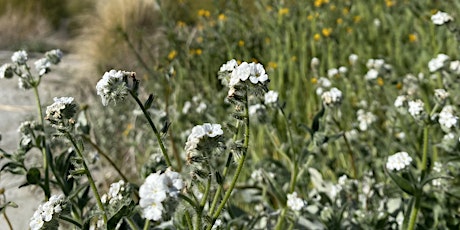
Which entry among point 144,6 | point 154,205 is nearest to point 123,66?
point 144,6

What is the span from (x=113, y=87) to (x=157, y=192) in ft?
0.99

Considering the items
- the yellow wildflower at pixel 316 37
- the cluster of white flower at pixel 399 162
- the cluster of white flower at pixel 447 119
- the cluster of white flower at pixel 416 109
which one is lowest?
the cluster of white flower at pixel 399 162

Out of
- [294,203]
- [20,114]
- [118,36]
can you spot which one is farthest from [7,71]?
[118,36]

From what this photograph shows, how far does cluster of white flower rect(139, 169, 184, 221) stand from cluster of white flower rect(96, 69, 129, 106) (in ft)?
0.82

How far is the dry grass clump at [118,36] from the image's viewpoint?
16.2 ft

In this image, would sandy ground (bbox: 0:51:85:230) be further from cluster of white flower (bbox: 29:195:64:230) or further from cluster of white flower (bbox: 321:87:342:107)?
cluster of white flower (bbox: 321:87:342:107)

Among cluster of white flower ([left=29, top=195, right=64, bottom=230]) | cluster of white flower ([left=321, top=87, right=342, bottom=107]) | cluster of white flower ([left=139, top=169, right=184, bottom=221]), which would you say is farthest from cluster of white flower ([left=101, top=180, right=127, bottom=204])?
cluster of white flower ([left=321, top=87, right=342, bottom=107])

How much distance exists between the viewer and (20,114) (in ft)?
11.1

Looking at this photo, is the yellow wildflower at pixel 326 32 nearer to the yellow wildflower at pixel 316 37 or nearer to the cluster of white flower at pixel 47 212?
the yellow wildflower at pixel 316 37

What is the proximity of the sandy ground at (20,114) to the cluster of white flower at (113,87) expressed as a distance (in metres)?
0.55

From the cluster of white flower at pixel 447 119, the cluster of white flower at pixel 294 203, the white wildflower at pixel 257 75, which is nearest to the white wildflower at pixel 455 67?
the cluster of white flower at pixel 447 119

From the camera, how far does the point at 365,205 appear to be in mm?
1813

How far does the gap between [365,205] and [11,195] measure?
1.60 m

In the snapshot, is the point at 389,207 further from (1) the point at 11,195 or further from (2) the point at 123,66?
(2) the point at 123,66
